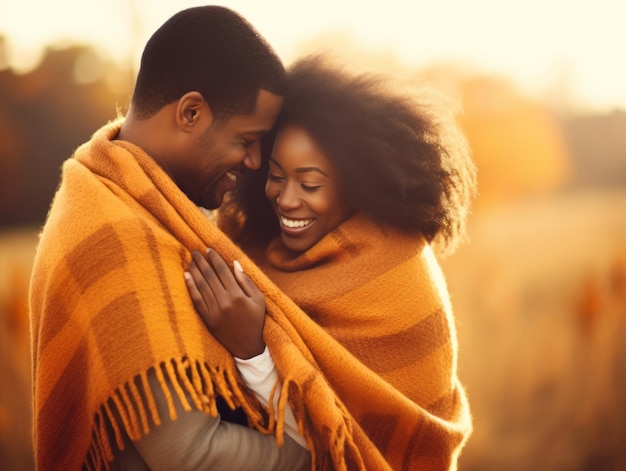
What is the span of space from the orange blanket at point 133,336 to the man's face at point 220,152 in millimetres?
153

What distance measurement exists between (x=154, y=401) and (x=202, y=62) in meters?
0.92

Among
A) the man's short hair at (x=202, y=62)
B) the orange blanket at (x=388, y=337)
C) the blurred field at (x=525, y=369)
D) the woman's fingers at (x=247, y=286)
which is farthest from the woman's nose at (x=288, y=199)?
the blurred field at (x=525, y=369)

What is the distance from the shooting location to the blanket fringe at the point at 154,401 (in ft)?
4.76

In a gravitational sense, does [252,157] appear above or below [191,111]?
below

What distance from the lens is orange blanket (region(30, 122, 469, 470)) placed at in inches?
59.4

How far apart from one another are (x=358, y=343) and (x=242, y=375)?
417mm

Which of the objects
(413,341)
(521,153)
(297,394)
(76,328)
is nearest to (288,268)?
(413,341)

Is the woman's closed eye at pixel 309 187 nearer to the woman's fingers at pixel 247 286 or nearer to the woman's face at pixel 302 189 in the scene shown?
the woman's face at pixel 302 189

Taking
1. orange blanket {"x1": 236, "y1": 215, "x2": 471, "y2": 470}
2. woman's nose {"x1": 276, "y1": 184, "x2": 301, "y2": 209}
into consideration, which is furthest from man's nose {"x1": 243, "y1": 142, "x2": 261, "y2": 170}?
orange blanket {"x1": 236, "y1": 215, "x2": 471, "y2": 470}

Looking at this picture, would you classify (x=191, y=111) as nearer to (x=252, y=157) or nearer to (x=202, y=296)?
(x=252, y=157)

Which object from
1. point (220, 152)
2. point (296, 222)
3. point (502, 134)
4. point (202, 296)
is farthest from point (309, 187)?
point (502, 134)

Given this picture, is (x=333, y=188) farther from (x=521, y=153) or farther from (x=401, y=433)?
(x=521, y=153)

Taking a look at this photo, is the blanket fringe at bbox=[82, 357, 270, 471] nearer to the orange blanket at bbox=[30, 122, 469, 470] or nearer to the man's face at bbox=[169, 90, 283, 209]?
the orange blanket at bbox=[30, 122, 469, 470]

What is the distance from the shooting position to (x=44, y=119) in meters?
9.17
